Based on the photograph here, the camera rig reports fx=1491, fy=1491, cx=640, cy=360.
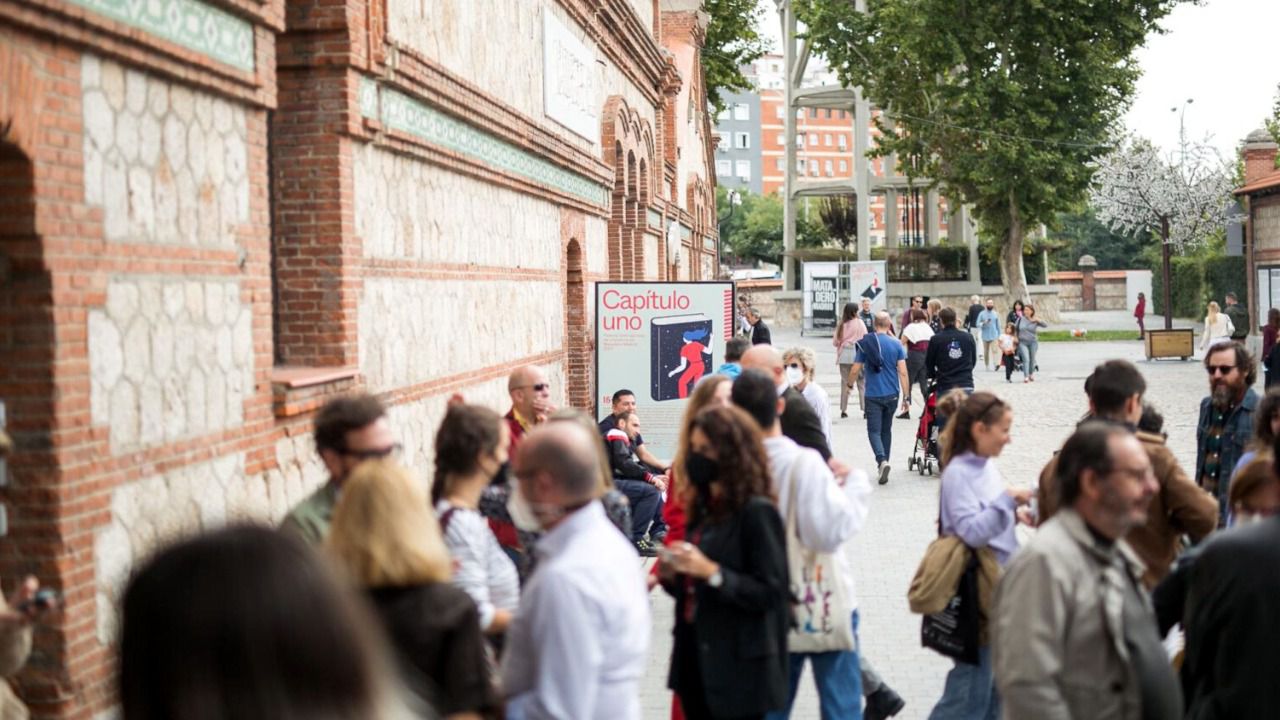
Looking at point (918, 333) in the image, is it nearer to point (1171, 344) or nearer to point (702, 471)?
point (702, 471)

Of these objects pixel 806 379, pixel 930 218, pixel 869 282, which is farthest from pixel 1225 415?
pixel 930 218

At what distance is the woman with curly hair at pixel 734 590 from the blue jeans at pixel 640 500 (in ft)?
19.5

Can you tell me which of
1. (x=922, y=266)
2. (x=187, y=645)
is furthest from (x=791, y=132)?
(x=187, y=645)

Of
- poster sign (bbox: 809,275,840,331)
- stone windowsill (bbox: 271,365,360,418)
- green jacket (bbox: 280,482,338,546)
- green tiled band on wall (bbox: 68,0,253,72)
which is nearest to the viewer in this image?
green jacket (bbox: 280,482,338,546)

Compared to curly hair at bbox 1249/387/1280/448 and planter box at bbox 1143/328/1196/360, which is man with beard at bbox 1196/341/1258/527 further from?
planter box at bbox 1143/328/1196/360

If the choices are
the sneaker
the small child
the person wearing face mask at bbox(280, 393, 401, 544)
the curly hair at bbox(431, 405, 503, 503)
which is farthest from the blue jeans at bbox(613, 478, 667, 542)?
the small child

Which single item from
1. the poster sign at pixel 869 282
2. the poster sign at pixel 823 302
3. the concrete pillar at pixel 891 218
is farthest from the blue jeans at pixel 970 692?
the concrete pillar at pixel 891 218

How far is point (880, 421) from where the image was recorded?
16.8 m

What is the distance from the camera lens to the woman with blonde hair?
372 centimetres

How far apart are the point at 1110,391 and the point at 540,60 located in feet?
33.9

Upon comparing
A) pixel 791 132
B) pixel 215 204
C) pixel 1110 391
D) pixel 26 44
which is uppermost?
pixel 791 132

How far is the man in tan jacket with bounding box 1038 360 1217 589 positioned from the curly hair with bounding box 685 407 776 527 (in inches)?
48.1

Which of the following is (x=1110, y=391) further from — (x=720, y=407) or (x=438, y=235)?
(x=438, y=235)

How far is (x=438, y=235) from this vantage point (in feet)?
37.2
